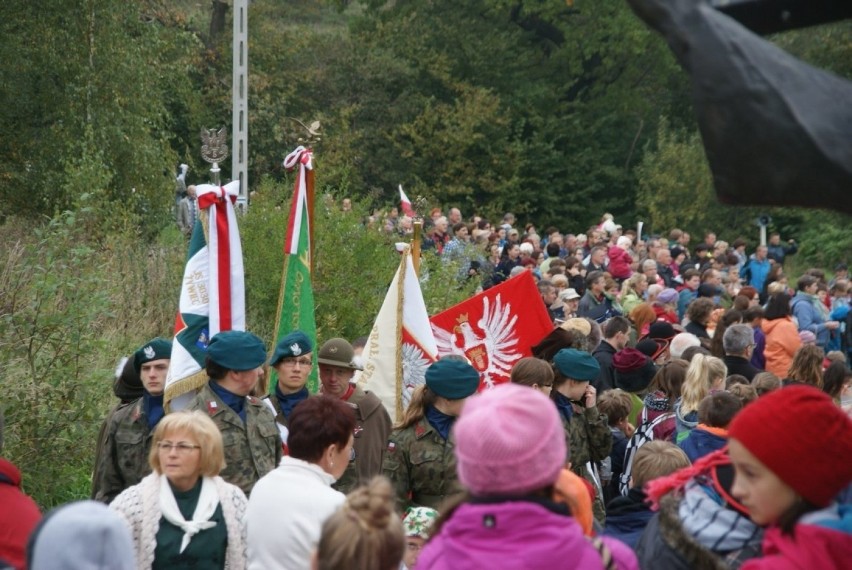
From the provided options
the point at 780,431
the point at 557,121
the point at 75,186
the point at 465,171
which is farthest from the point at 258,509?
the point at 557,121

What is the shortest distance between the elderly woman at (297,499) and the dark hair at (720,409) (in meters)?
2.16

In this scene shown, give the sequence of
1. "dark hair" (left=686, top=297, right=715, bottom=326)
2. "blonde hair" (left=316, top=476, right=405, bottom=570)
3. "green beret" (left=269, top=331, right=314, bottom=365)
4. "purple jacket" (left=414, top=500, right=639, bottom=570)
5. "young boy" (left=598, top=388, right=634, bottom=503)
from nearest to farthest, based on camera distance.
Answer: "purple jacket" (left=414, top=500, right=639, bottom=570) → "blonde hair" (left=316, top=476, right=405, bottom=570) → "green beret" (left=269, top=331, right=314, bottom=365) → "young boy" (left=598, top=388, right=634, bottom=503) → "dark hair" (left=686, top=297, right=715, bottom=326)

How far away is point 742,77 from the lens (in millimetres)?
3250

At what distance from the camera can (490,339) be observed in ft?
31.9

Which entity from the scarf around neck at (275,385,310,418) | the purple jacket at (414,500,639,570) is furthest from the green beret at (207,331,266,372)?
the purple jacket at (414,500,639,570)

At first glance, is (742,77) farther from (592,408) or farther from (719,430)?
(592,408)

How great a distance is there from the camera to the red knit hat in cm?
318

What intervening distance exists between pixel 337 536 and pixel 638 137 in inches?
1678

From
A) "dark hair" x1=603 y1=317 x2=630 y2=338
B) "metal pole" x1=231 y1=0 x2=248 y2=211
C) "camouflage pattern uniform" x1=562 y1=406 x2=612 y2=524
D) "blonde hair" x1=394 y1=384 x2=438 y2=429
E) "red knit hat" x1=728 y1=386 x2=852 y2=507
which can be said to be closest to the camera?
"red knit hat" x1=728 y1=386 x2=852 y2=507

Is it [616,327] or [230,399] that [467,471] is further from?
[616,327]

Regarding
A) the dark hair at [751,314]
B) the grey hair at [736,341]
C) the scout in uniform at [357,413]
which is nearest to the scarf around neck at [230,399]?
the scout in uniform at [357,413]

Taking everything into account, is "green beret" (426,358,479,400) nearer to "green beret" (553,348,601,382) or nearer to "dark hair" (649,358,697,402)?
"green beret" (553,348,601,382)

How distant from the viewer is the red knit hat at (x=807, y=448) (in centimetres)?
318

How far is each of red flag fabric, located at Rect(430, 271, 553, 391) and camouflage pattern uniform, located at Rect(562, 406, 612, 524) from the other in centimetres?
189
